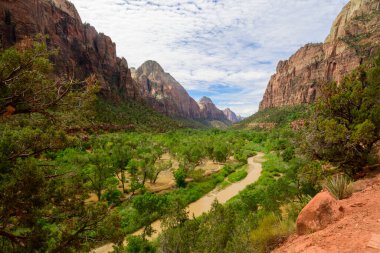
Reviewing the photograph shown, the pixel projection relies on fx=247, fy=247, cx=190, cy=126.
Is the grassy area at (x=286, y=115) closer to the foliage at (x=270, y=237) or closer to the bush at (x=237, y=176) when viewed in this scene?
the bush at (x=237, y=176)

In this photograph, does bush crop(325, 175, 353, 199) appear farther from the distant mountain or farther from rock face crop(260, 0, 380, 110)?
rock face crop(260, 0, 380, 110)

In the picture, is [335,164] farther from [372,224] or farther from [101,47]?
[101,47]

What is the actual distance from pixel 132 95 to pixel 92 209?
414 ft

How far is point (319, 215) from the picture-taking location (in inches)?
301

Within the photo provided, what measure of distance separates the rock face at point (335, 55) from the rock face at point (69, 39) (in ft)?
308

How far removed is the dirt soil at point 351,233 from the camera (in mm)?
5411

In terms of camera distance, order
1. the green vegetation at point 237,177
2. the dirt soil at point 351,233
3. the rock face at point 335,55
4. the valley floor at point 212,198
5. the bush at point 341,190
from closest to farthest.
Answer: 1. the dirt soil at point 351,233
2. the bush at point 341,190
3. the valley floor at point 212,198
4. the green vegetation at point 237,177
5. the rock face at point 335,55

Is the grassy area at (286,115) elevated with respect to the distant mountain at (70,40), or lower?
lower

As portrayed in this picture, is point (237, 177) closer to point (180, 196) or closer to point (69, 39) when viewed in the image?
point (180, 196)

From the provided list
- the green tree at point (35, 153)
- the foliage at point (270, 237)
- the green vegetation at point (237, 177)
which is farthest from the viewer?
the green vegetation at point (237, 177)

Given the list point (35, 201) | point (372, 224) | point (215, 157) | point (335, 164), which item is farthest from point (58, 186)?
point (215, 157)

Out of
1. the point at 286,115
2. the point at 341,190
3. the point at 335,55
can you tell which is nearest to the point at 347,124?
the point at 341,190

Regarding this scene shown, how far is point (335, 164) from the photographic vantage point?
13867 mm

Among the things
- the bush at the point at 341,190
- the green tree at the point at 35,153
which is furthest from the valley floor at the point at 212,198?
the bush at the point at 341,190
